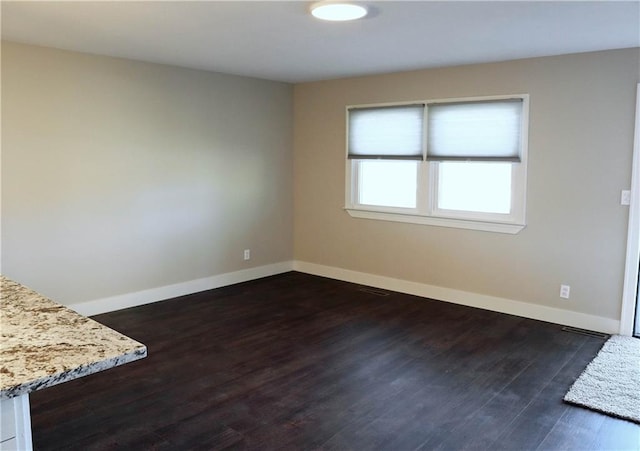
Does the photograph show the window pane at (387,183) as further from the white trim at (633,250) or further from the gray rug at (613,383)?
the gray rug at (613,383)

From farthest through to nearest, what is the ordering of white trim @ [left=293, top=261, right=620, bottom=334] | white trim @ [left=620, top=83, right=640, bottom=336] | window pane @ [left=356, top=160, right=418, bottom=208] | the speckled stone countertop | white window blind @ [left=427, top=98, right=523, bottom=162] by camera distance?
window pane @ [left=356, top=160, right=418, bottom=208] → white window blind @ [left=427, top=98, right=523, bottom=162] → white trim @ [left=293, top=261, right=620, bottom=334] → white trim @ [left=620, top=83, right=640, bottom=336] → the speckled stone countertop

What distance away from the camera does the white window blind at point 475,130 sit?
452cm

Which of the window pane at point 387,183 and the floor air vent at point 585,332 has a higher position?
the window pane at point 387,183

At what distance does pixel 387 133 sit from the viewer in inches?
212

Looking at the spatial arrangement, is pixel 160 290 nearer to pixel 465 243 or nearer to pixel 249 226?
pixel 249 226

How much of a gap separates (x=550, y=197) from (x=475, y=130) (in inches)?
36.2

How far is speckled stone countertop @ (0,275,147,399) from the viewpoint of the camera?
4.29 ft

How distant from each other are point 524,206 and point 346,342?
2061mm

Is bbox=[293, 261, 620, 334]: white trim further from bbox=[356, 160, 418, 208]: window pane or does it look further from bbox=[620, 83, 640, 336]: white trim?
bbox=[356, 160, 418, 208]: window pane

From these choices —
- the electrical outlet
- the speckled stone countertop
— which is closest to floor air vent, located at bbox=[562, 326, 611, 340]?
the electrical outlet

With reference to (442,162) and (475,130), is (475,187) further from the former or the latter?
(475,130)

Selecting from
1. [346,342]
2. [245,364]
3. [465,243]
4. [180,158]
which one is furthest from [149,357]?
[465,243]

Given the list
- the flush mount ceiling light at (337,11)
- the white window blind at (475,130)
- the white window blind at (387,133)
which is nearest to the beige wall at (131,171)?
the white window blind at (387,133)

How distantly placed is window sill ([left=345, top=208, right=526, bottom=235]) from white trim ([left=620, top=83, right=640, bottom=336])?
0.85 metres
